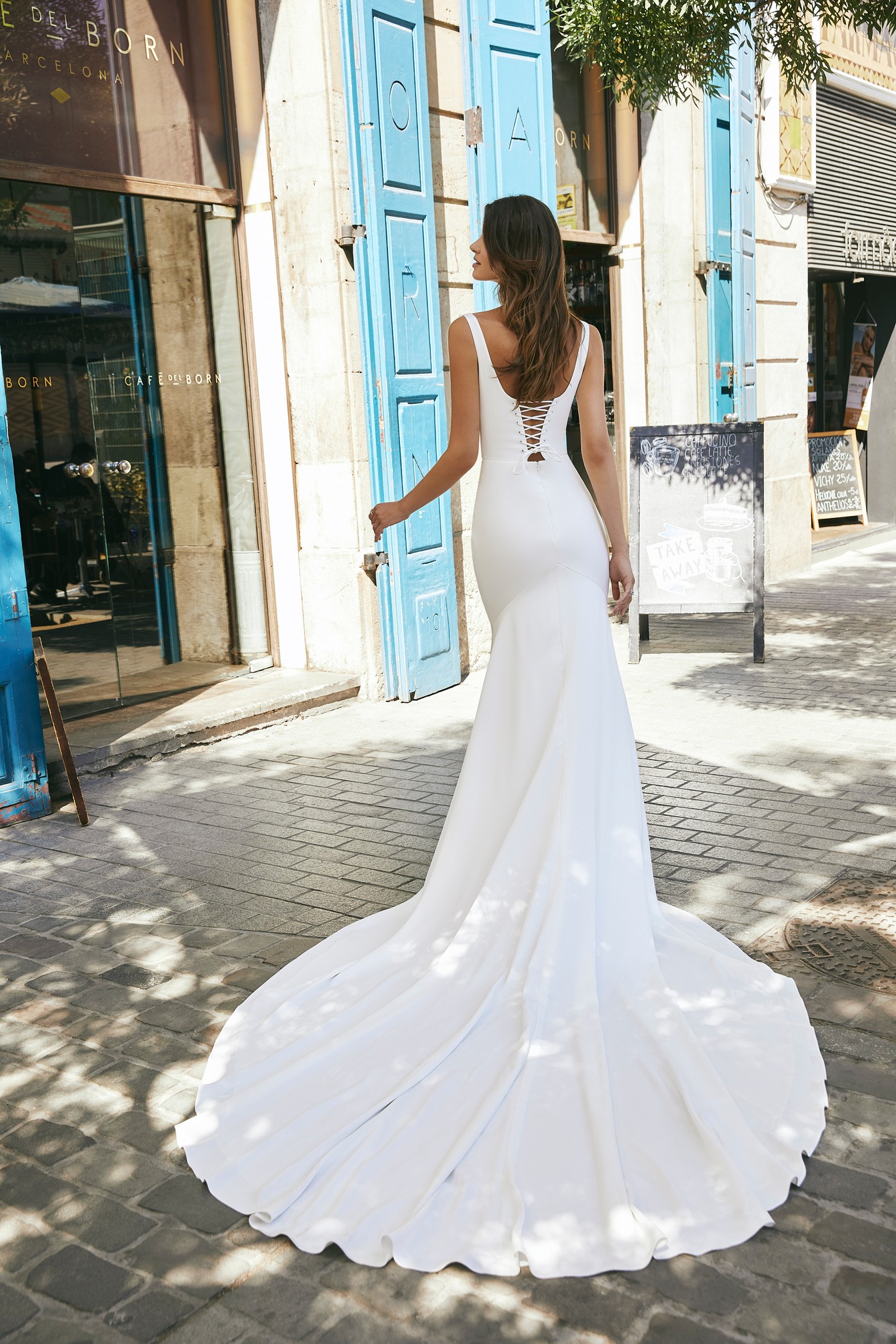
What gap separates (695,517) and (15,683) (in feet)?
15.8

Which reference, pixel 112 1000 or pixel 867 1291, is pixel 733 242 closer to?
pixel 112 1000

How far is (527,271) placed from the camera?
3496mm

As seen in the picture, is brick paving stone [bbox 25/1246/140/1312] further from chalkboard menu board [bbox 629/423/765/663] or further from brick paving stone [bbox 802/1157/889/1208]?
chalkboard menu board [bbox 629/423/765/663]

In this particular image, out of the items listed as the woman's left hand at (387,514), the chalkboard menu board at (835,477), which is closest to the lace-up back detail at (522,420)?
the woman's left hand at (387,514)

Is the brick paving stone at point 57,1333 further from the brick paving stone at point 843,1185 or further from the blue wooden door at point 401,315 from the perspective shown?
the blue wooden door at point 401,315

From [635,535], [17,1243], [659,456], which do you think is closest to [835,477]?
[659,456]

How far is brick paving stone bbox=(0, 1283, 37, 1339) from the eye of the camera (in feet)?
8.16

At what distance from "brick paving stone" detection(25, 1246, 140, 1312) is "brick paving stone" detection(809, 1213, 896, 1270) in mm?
1397

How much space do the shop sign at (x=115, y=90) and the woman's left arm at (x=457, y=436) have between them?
4.16 m

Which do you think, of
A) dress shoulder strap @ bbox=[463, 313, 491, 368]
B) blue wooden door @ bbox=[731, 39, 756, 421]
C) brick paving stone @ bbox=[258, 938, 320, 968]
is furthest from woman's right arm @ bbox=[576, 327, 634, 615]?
blue wooden door @ bbox=[731, 39, 756, 421]

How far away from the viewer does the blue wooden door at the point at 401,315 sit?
7.61 m

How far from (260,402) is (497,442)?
4916 mm

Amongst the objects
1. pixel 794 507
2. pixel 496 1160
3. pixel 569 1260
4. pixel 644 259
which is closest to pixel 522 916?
pixel 496 1160

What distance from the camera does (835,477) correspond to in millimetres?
15711
